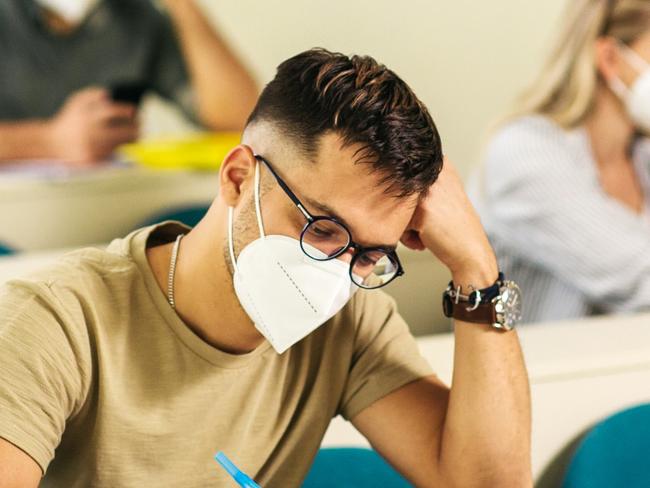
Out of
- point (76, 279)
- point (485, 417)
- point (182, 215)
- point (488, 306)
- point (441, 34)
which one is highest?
point (76, 279)

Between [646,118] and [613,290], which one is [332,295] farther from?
[646,118]

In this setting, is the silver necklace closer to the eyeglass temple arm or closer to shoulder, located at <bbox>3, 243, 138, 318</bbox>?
shoulder, located at <bbox>3, 243, 138, 318</bbox>

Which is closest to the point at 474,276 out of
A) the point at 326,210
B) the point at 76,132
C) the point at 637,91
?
the point at 326,210

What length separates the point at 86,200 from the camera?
2396 millimetres

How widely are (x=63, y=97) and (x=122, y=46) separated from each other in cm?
26

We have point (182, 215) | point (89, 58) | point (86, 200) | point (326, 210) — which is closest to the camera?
point (326, 210)

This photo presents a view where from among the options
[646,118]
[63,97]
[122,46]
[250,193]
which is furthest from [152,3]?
[250,193]

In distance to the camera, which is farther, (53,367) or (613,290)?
(613,290)

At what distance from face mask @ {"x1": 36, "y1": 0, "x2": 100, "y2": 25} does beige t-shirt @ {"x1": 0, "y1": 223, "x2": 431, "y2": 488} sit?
2125 millimetres

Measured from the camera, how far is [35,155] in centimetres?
288

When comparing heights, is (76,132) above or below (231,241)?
below

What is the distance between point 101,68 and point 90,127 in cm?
32

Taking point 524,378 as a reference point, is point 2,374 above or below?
above

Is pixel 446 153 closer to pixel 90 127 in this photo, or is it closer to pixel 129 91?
pixel 90 127
